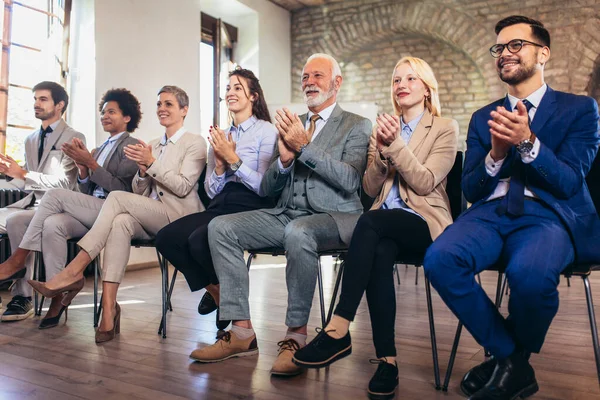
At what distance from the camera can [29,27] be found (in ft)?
15.2

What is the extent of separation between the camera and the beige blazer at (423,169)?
1.96 metres

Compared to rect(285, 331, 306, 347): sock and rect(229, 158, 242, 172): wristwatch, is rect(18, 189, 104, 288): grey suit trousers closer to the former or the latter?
rect(229, 158, 242, 172): wristwatch

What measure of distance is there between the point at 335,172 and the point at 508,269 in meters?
0.82

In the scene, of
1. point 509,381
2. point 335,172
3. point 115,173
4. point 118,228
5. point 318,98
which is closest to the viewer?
point 509,381

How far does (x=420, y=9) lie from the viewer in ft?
22.2

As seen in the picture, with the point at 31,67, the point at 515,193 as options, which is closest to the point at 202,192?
the point at 515,193

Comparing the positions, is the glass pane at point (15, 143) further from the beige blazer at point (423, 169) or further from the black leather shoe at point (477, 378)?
the black leather shoe at point (477, 378)

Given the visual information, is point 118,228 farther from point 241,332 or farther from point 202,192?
point 241,332

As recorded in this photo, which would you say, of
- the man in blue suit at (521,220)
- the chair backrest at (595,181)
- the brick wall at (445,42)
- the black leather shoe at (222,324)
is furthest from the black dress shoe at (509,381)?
the brick wall at (445,42)

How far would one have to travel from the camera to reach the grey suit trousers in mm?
2779

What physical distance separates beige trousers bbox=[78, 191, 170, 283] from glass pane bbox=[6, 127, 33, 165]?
7.69ft

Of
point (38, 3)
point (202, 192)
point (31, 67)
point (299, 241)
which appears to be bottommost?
point (299, 241)

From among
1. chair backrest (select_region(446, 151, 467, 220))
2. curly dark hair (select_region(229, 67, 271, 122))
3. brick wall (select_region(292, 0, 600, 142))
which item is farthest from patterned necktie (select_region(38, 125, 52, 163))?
brick wall (select_region(292, 0, 600, 142))

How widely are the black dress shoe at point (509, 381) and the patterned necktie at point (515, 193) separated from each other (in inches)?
16.9
